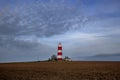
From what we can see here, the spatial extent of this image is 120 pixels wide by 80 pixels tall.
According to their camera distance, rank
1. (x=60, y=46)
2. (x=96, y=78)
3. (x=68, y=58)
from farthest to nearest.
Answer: (x=68, y=58) < (x=60, y=46) < (x=96, y=78)

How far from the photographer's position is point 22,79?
16.5 meters

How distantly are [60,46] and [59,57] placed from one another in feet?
6.29

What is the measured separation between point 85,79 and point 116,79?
1967 millimetres

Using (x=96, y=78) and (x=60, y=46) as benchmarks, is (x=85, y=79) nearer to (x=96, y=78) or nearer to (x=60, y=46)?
(x=96, y=78)

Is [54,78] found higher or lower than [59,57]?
lower

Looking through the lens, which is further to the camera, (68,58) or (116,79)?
(68,58)

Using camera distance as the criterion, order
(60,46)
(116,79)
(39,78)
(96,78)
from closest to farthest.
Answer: (116,79) → (96,78) → (39,78) → (60,46)

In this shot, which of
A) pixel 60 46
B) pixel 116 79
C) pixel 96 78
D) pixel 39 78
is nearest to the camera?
pixel 116 79

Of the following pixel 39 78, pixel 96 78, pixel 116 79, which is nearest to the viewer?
pixel 116 79

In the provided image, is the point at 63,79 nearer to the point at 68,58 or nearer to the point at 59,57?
the point at 59,57

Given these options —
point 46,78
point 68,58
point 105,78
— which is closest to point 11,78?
point 46,78

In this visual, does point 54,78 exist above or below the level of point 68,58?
below

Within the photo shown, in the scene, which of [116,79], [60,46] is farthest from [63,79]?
[60,46]

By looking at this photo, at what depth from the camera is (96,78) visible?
620 inches
